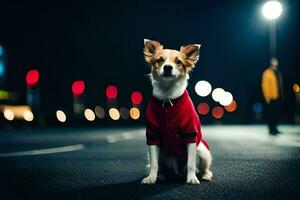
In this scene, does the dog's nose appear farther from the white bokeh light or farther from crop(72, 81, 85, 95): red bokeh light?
crop(72, 81, 85, 95): red bokeh light

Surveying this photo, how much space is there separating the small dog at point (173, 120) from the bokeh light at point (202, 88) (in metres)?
88.8

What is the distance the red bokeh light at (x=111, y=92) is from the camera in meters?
123

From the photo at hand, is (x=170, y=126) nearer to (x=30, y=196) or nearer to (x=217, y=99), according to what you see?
(x=30, y=196)

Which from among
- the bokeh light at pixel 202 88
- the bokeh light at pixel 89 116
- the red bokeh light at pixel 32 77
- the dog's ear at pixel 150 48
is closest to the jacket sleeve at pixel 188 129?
the dog's ear at pixel 150 48

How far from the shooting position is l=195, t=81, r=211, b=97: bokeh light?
96312 mm

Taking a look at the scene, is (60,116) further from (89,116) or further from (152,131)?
(152,131)

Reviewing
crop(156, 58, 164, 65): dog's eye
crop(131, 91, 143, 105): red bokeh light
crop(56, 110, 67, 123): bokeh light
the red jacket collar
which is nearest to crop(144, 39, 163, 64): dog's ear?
crop(156, 58, 164, 65): dog's eye

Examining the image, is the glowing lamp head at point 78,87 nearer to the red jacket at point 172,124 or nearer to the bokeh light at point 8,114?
the bokeh light at point 8,114

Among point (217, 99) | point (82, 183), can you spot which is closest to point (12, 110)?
point (82, 183)

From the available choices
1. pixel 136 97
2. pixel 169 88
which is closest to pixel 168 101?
pixel 169 88

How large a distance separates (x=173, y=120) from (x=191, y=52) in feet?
3.10

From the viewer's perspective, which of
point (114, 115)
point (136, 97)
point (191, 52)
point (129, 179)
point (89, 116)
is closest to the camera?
point (191, 52)

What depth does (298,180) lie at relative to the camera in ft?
23.6

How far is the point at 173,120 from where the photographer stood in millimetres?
6793
